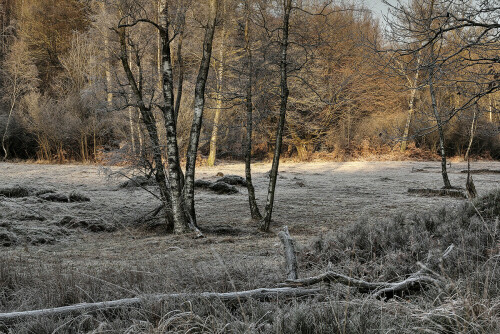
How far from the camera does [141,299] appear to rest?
10.5 ft

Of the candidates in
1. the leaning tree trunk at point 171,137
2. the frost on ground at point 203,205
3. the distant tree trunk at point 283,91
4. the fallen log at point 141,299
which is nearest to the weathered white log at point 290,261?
the fallen log at point 141,299

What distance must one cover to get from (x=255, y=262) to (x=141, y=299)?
6.76ft

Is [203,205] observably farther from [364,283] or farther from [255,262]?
[364,283]

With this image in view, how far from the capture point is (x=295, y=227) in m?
10.3

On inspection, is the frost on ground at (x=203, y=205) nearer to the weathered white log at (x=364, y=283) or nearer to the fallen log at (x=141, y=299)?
the fallen log at (x=141, y=299)

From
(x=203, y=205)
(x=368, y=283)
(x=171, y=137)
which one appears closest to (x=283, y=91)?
(x=171, y=137)

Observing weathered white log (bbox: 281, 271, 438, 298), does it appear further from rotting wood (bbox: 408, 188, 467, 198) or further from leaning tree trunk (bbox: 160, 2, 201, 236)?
rotting wood (bbox: 408, 188, 467, 198)

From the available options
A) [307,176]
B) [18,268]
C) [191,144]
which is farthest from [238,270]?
[307,176]

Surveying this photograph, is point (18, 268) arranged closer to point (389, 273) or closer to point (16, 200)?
point (389, 273)

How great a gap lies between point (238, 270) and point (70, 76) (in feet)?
110

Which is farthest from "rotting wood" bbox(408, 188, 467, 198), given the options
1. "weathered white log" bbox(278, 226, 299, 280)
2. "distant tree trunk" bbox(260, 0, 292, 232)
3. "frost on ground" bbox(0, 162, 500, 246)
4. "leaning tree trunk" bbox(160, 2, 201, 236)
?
"weathered white log" bbox(278, 226, 299, 280)

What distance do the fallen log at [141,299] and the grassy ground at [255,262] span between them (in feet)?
0.20

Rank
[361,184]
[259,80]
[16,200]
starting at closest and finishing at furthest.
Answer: [16,200], [259,80], [361,184]

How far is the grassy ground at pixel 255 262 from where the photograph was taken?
2742 mm
